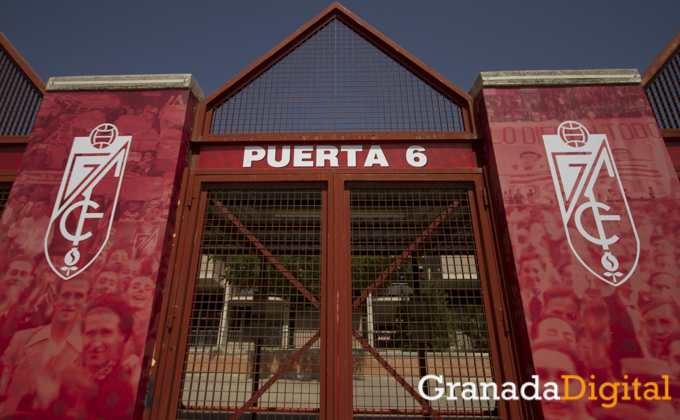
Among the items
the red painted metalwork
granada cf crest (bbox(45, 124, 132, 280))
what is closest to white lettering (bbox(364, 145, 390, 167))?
the red painted metalwork

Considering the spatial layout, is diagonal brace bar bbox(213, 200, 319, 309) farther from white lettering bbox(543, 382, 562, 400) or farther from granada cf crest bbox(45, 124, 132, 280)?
white lettering bbox(543, 382, 562, 400)

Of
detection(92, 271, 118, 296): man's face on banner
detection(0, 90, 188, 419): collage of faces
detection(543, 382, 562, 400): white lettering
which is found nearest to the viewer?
detection(543, 382, 562, 400): white lettering

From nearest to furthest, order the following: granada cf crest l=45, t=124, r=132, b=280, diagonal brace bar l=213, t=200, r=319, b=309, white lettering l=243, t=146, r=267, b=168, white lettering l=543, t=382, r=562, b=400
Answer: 1. white lettering l=543, t=382, r=562, b=400
2. granada cf crest l=45, t=124, r=132, b=280
3. diagonal brace bar l=213, t=200, r=319, b=309
4. white lettering l=243, t=146, r=267, b=168

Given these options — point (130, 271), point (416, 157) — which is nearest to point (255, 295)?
point (130, 271)

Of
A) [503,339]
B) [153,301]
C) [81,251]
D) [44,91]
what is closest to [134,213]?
[81,251]

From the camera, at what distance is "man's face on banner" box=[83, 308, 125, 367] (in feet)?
11.6

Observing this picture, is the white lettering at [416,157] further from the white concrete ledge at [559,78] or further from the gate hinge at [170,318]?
the gate hinge at [170,318]

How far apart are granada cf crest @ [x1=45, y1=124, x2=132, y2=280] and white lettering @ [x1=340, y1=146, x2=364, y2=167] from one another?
2.56 m

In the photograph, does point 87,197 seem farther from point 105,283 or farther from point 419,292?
point 419,292

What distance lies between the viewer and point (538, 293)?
361 cm

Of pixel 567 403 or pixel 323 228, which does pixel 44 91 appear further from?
pixel 567 403

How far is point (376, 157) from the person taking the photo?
14.6ft

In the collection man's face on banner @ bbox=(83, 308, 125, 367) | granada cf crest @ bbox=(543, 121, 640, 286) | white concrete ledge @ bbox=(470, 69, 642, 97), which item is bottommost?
man's face on banner @ bbox=(83, 308, 125, 367)

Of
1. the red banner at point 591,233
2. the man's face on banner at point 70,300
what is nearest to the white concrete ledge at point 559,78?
the red banner at point 591,233
